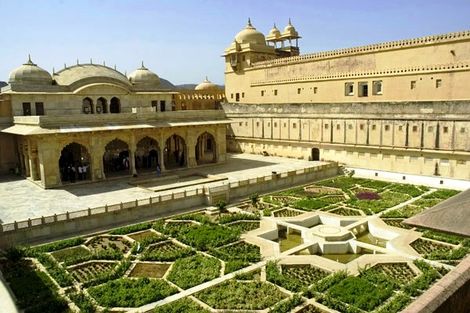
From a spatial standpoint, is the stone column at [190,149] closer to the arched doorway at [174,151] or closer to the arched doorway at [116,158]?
the arched doorway at [174,151]

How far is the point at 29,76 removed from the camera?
28438 millimetres

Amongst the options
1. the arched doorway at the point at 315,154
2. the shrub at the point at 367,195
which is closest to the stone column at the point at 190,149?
the arched doorway at the point at 315,154

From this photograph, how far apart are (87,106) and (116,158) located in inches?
183

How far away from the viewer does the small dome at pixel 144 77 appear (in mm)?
34219

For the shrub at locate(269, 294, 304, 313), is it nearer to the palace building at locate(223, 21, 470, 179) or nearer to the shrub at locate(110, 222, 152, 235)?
the shrub at locate(110, 222, 152, 235)

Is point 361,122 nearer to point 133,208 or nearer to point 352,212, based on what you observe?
point 352,212

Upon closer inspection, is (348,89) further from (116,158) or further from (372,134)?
(116,158)

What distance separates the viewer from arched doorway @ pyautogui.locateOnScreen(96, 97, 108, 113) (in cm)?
2944

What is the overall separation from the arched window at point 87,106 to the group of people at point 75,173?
5.98 m

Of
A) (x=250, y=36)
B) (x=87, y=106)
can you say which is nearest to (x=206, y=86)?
(x=250, y=36)

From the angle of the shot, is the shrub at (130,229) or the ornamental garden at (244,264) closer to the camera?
the ornamental garden at (244,264)

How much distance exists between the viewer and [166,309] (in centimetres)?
954

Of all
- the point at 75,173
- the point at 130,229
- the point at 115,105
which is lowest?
the point at 130,229

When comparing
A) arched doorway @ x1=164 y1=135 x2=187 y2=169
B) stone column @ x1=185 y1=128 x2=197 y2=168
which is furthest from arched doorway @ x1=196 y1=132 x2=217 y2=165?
stone column @ x1=185 y1=128 x2=197 y2=168
